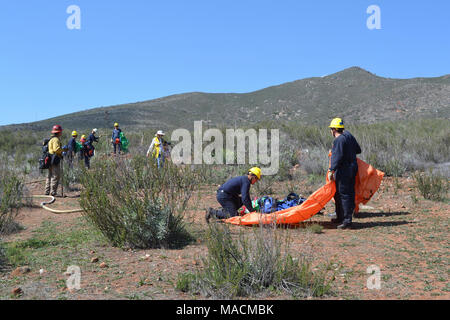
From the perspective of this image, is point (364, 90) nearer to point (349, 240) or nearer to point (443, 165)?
point (443, 165)

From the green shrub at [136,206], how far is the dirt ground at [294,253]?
0.75 ft

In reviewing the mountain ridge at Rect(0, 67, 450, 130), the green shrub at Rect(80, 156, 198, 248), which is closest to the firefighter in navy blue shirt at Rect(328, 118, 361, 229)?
the green shrub at Rect(80, 156, 198, 248)

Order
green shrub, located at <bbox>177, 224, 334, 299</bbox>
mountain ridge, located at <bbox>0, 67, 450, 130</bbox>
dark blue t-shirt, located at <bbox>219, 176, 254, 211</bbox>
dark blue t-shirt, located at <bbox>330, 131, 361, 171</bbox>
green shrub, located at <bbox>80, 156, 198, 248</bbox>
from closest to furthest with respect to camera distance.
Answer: green shrub, located at <bbox>177, 224, 334, 299</bbox>
green shrub, located at <bbox>80, 156, 198, 248</bbox>
dark blue t-shirt, located at <bbox>330, 131, 361, 171</bbox>
dark blue t-shirt, located at <bbox>219, 176, 254, 211</bbox>
mountain ridge, located at <bbox>0, 67, 450, 130</bbox>

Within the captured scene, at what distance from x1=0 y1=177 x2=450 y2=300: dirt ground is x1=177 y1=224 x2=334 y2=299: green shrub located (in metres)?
0.18

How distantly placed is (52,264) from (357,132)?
50.1 feet

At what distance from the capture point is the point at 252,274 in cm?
424

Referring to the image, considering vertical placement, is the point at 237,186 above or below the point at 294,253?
above

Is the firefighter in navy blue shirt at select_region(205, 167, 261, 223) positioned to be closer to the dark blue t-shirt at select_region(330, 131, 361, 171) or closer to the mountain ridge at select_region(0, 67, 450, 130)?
the dark blue t-shirt at select_region(330, 131, 361, 171)

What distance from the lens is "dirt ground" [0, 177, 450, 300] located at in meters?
4.22

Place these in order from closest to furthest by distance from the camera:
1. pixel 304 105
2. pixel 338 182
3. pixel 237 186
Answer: pixel 338 182, pixel 237 186, pixel 304 105

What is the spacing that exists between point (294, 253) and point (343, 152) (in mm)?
2310

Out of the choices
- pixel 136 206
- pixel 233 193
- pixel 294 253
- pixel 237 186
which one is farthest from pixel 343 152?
pixel 136 206

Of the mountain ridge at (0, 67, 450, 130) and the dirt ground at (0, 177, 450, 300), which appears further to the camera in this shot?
the mountain ridge at (0, 67, 450, 130)

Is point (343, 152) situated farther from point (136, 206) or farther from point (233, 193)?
point (136, 206)
